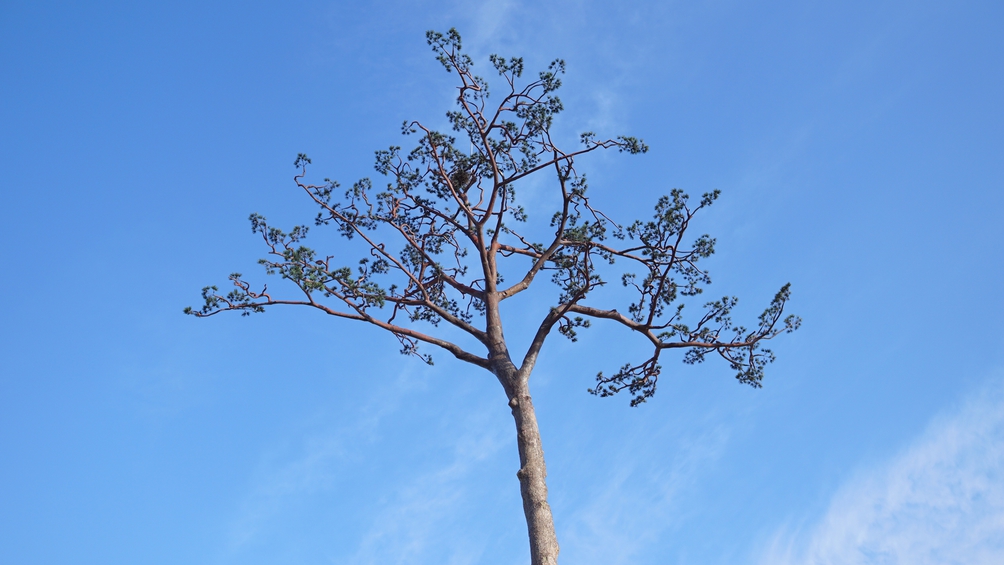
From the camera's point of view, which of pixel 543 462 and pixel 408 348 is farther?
pixel 408 348

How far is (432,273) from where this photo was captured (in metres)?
11.0

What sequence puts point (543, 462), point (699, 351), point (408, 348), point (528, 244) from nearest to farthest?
point (543, 462)
point (699, 351)
point (408, 348)
point (528, 244)

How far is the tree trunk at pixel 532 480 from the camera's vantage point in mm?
7898

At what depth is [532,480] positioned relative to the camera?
27.4ft

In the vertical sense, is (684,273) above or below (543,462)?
above

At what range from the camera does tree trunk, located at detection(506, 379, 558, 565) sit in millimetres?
7898

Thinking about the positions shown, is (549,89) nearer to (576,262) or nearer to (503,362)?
(576,262)

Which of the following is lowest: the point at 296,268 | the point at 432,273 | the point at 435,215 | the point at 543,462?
the point at 543,462

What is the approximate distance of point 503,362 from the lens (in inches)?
368

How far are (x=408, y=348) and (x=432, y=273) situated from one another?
109 cm

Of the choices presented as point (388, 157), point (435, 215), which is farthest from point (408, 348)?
point (388, 157)

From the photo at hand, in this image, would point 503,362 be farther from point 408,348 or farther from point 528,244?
point 528,244

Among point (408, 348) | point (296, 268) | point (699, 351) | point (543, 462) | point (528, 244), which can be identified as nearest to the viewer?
point (543, 462)

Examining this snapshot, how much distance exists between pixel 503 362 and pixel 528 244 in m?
2.69
